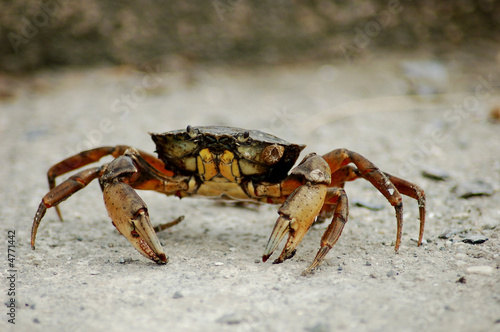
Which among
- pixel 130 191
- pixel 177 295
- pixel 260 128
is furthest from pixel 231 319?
pixel 260 128

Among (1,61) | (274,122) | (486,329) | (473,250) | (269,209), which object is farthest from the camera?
(1,61)

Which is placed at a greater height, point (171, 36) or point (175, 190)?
point (171, 36)

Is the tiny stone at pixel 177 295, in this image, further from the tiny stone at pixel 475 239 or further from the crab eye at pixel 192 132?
the tiny stone at pixel 475 239

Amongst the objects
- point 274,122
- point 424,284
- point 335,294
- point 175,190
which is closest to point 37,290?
point 175,190

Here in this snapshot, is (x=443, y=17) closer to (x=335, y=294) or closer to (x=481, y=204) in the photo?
(x=481, y=204)

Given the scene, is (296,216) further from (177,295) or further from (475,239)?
(475,239)

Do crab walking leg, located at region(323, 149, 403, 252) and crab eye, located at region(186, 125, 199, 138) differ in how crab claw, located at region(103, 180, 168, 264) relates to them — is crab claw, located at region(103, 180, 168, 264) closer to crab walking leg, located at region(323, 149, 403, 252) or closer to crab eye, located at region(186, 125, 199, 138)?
crab eye, located at region(186, 125, 199, 138)
